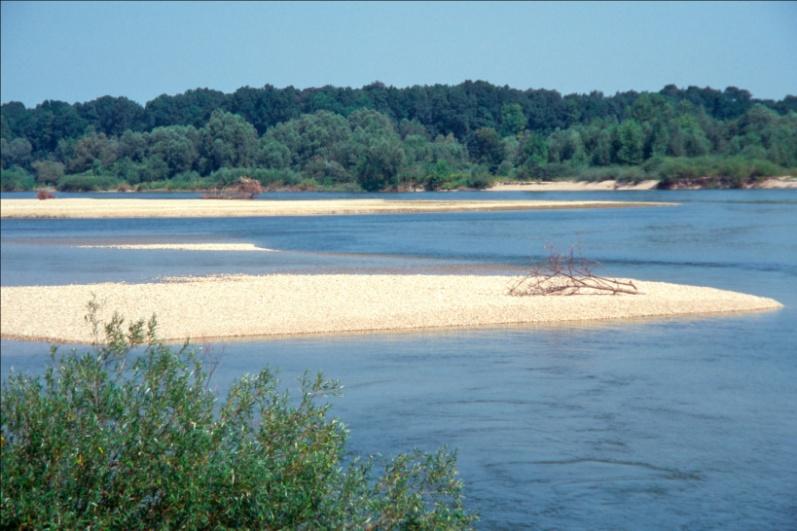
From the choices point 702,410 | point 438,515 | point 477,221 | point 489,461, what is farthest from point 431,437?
point 477,221

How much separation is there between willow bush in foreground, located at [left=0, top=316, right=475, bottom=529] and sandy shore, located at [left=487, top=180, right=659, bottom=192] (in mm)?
123693

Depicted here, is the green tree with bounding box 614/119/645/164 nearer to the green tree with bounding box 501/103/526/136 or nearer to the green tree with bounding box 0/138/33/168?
the green tree with bounding box 501/103/526/136

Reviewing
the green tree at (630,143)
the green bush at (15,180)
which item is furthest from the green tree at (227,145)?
the green tree at (630,143)

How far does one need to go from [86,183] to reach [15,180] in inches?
363

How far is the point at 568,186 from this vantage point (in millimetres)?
135000

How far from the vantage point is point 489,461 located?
43.5 feet

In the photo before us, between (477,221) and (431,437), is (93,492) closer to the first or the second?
(431,437)

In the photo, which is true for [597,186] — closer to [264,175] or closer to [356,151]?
[356,151]

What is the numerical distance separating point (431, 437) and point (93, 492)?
8.07 meters

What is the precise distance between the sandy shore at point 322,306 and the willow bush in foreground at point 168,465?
13.0 meters

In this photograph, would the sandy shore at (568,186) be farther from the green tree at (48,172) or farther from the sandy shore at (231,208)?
the green tree at (48,172)

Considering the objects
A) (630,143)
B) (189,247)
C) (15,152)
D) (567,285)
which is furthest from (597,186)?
(567,285)

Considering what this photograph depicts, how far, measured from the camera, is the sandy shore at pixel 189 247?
42.3 meters

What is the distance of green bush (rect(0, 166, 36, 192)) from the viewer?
134m
